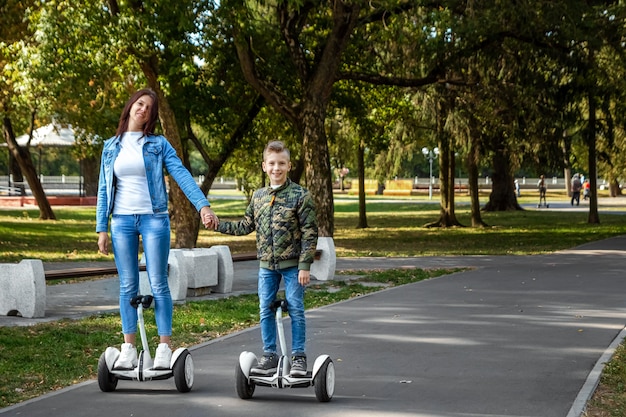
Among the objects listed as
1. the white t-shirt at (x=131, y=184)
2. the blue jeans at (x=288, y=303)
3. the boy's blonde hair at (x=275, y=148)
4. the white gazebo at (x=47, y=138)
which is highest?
the white gazebo at (x=47, y=138)

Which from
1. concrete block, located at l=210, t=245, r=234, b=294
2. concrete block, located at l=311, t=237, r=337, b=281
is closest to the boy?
concrete block, located at l=210, t=245, r=234, b=294

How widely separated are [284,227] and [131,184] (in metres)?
1.14

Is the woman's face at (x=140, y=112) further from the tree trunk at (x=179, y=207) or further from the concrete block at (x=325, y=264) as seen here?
the tree trunk at (x=179, y=207)

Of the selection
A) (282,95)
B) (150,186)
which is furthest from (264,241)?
(282,95)

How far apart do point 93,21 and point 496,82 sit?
12.9 m

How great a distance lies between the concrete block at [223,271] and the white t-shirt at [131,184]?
23.2ft

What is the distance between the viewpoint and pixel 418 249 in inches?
998

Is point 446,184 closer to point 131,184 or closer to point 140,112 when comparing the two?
point 140,112

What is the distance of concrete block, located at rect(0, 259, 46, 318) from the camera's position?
1161 centimetres

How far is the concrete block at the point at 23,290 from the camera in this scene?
11609 mm

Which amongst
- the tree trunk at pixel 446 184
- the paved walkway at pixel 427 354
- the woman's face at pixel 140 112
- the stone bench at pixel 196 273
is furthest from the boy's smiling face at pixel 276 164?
the tree trunk at pixel 446 184

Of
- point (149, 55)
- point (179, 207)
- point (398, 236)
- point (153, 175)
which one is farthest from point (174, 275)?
point (398, 236)

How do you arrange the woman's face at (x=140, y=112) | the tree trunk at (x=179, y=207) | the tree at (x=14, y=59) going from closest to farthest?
1. the woman's face at (x=140, y=112)
2. the tree trunk at (x=179, y=207)
3. the tree at (x=14, y=59)

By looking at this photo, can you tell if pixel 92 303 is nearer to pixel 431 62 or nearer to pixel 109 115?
pixel 431 62
